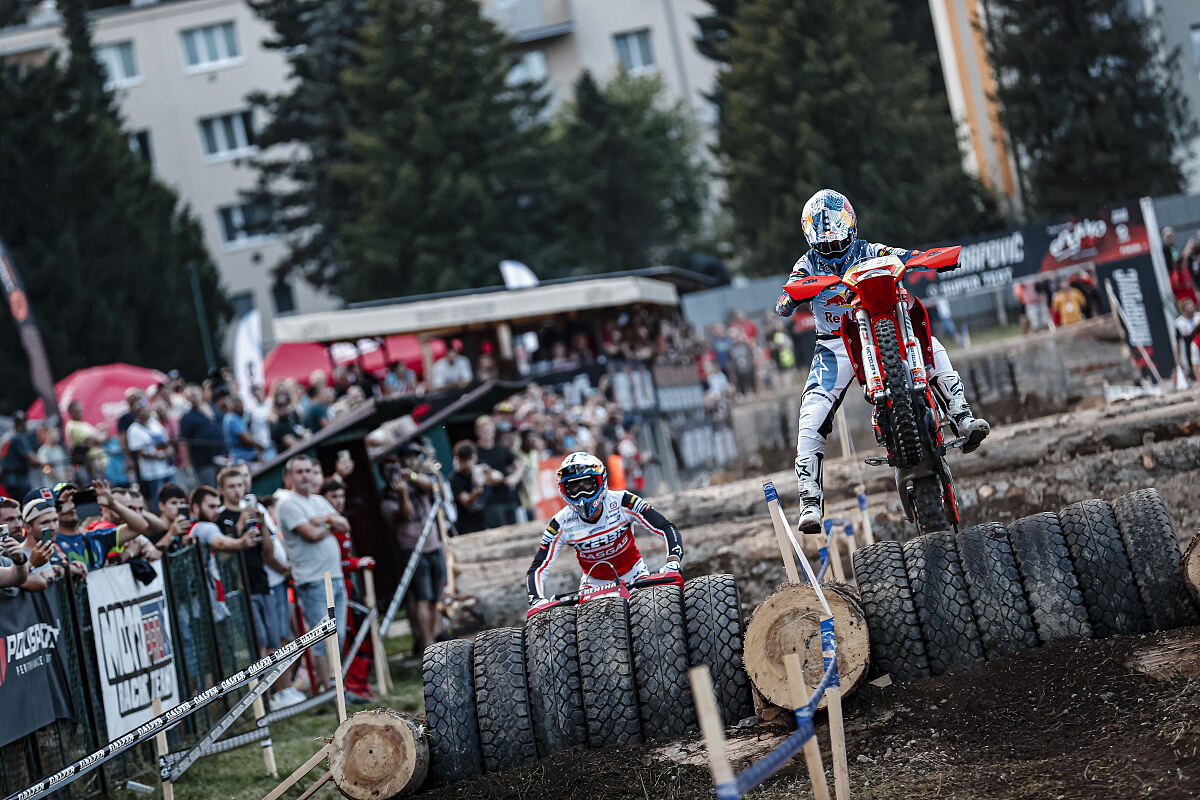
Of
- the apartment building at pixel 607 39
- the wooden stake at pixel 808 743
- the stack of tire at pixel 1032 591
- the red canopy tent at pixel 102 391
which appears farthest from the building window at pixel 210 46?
the wooden stake at pixel 808 743

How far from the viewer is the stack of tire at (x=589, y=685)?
23.1 ft

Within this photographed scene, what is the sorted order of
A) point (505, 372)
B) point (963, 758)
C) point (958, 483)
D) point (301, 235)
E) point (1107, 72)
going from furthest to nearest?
point (301, 235), point (1107, 72), point (505, 372), point (958, 483), point (963, 758)

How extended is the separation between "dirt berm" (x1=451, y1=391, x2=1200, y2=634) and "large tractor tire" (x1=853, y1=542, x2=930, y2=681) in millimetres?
4016

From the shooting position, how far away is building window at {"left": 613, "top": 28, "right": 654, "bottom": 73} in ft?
191

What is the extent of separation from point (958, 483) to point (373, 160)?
3357 cm

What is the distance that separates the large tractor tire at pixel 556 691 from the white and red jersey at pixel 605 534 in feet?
5.15

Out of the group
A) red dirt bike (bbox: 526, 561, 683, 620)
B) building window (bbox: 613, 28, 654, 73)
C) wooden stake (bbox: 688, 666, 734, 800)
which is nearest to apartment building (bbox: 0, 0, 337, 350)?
building window (bbox: 613, 28, 654, 73)

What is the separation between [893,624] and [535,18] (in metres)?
53.2

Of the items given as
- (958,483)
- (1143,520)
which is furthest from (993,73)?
(1143,520)

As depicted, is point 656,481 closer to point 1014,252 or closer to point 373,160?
point 1014,252

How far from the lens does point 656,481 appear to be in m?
22.1

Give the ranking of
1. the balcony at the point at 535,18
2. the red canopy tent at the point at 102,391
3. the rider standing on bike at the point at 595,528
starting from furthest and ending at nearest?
the balcony at the point at 535,18, the red canopy tent at the point at 102,391, the rider standing on bike at the point at 595,528

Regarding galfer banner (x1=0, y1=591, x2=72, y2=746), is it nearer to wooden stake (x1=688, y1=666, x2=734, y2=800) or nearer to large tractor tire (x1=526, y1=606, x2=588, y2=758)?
large tractor tire (x1=526, y1=606, x2=588, y2=758)

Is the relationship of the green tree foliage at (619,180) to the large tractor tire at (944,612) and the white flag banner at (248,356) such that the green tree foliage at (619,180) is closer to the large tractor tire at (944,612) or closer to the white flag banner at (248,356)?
the white flag banner at (248,356)
